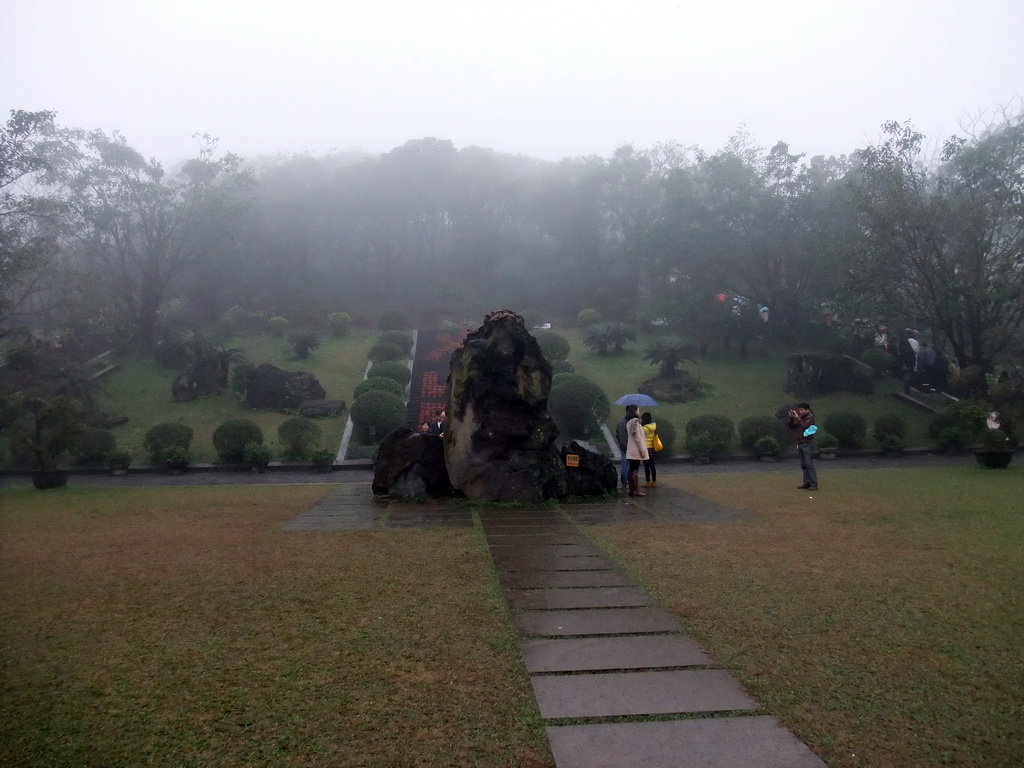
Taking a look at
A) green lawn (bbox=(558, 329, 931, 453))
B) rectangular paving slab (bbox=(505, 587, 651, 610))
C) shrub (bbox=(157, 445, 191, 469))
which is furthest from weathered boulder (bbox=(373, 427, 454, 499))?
green lawn (bbox=(558, 329, 931, 453))

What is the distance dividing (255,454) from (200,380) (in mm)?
7026

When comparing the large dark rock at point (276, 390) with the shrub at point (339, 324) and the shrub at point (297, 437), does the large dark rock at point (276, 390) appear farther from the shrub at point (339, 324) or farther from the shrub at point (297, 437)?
the shrub at point (339, 324)

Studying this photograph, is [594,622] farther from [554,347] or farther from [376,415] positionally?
[554,347]

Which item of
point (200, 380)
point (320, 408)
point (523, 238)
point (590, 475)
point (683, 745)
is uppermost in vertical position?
point (523, 238)

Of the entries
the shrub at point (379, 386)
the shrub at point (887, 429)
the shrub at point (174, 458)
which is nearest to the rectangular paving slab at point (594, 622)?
the shrub at point (174, 458)

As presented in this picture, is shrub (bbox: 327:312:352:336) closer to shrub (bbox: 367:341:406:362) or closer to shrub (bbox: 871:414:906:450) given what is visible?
shrub (bbox: 367:341:406:362)

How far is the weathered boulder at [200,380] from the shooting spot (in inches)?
852

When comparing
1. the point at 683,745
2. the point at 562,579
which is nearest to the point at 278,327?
the point at 562,579

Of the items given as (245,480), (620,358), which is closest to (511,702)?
(245,480)

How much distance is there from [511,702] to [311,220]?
127 ft

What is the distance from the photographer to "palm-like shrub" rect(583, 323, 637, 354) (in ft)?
84.7

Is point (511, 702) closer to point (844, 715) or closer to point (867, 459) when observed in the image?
point (844, 715)

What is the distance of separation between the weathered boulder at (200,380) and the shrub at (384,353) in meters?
5.12

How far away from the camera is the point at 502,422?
9531 mm
